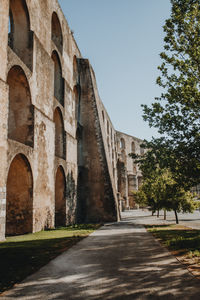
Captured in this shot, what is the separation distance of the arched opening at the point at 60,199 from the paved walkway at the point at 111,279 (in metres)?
9.70

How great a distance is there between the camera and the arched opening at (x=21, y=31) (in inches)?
486

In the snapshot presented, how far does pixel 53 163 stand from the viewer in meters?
13.8

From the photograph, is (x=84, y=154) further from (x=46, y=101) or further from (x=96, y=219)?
(x=46, y=101)

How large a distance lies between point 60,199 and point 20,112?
19.6 feet

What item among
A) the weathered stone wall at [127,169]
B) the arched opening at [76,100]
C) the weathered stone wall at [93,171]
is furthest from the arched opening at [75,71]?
the weathered stone wall at [127,169]

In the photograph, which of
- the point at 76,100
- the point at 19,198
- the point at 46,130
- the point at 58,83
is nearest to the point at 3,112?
the point at 19,198

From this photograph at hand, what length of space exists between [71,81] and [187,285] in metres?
17.3

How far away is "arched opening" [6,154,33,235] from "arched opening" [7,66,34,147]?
1113 millimetres

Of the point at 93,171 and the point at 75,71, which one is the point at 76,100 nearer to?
the point at 75,71

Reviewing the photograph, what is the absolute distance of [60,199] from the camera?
1566 cm

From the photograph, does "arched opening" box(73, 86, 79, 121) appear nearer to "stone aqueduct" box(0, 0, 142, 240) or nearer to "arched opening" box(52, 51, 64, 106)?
"stone aqueduct" box(0, 0, 142, 240)

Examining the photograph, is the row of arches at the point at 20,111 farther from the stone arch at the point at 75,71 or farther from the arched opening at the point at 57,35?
the stone arch at the point at 75,71

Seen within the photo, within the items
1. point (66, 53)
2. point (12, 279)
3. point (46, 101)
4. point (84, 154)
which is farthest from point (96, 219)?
point (12, 279)

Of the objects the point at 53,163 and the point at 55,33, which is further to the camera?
the point at 55,33
